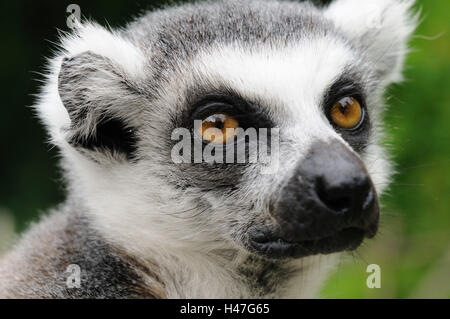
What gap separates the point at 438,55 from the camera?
4844mm

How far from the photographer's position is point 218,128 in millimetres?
2744

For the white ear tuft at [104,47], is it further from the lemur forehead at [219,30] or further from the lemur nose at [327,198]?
the lemur nose at [327,198]

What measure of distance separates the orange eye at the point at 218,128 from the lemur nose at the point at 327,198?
1.29 ft

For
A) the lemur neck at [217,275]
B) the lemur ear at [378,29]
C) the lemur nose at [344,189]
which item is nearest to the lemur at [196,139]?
the lemur neck at [217,275]

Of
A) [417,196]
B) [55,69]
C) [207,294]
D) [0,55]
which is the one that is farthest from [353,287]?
[0,55]

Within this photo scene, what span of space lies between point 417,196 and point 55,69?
3234 millimetres

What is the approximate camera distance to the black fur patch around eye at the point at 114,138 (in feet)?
9.71

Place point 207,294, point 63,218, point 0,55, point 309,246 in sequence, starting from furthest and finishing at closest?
1. point 0,55
2. point 63,218
3. point 207,294
4. point 309,246

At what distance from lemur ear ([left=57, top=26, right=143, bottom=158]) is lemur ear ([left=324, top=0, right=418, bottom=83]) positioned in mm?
1414

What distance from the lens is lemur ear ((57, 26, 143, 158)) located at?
2.85 metres

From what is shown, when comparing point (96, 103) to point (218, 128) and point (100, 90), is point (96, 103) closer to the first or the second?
point (100, 90)

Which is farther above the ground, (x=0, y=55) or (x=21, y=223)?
(x=0, y=55)
